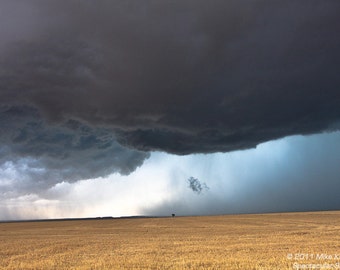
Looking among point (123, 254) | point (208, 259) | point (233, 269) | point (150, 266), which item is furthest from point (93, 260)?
point (233, 269)

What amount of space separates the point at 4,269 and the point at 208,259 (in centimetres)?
1405

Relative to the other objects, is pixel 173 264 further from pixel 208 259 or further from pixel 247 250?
pixel 247 250

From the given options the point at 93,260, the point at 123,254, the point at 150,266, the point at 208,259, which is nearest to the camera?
the point at 150,266

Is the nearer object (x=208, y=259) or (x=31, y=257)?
(x=208, y=259)

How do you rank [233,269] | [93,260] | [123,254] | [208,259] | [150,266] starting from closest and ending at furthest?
[233,269]
[150,266]
[208,259]
[93,260]
[123,254]

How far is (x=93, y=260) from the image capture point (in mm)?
27531

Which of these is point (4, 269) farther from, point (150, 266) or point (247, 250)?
point (247, 250)

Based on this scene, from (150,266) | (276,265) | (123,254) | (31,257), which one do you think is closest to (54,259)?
(31,257)

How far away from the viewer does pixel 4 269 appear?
→ 24.8 meters

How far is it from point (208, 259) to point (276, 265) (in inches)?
197

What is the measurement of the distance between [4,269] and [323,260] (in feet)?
70.6

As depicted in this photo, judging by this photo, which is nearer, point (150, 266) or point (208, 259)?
point (150, 266)

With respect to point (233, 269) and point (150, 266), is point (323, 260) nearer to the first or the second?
point (233, 269)

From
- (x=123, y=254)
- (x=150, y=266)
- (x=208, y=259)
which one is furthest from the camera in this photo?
(x=123, y=254)
